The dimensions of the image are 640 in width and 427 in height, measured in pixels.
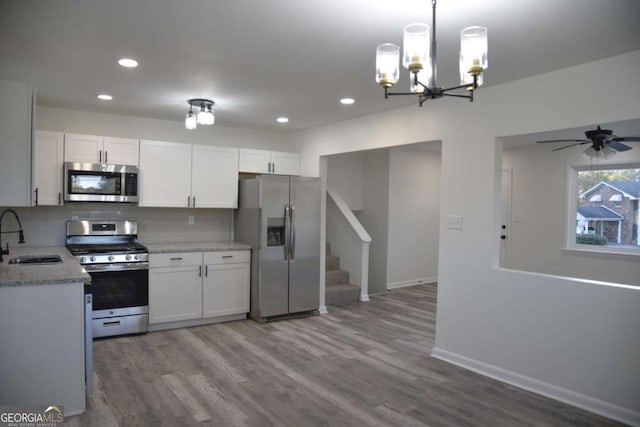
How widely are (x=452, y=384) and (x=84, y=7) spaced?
11.4 feet

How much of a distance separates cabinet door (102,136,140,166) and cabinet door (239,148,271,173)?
4.08 feet

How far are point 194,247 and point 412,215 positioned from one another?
3.92 m

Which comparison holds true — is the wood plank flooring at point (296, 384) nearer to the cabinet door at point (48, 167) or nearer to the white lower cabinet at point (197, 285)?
the white lower cabinet at point (197, 285)

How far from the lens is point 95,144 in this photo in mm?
4570

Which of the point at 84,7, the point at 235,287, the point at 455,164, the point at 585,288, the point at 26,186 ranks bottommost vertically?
the point at 235,287

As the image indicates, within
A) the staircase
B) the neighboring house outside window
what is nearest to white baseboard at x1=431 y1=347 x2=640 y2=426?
the staircase

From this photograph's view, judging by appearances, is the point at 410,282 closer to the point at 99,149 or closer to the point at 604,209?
the point at 604,209

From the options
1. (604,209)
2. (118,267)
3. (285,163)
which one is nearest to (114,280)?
(118,267)

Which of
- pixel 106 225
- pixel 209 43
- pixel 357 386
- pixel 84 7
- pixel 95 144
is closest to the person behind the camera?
pixel 84 7

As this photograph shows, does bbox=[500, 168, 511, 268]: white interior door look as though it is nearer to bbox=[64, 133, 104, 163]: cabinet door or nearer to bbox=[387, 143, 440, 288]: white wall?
bbox=[387, 143, 440, 288]: white wall

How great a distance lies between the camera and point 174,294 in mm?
4734

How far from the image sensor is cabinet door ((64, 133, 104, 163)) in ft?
14.5

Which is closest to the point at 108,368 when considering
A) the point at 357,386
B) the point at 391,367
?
the point at 357,386

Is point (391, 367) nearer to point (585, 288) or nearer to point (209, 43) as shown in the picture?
point (585, 288)
